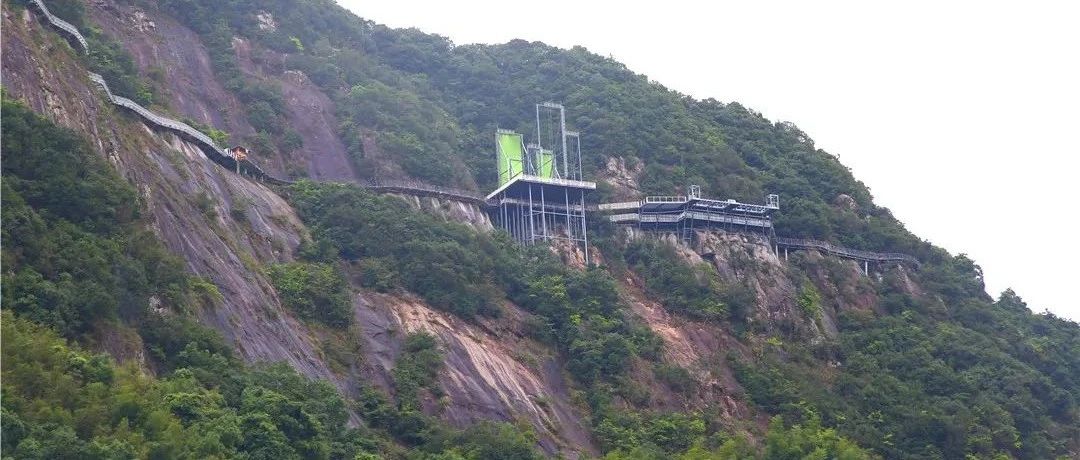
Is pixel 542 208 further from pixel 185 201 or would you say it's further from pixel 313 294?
pixel 185 201

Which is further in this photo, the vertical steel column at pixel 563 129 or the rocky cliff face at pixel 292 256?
the vertical steel column at pixel 563 129

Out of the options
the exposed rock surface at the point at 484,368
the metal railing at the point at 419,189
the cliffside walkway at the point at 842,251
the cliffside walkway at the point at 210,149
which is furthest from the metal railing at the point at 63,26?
the cliffside walkway at the point at 842,251

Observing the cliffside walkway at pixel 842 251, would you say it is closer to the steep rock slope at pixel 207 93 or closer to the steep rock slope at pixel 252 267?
the steep rock slope at pixel 252 267

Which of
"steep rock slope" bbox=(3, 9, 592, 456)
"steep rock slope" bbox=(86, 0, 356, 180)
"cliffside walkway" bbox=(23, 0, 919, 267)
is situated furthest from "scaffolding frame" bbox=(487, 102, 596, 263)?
"steep rock slope" bbox=(3, 9, 592, 456)

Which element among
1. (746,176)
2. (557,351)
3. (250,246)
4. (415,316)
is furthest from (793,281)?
(250,246)

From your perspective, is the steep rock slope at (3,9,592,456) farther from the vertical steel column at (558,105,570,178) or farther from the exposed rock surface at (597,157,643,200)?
the exposed rock surface at (597,157,643,200)

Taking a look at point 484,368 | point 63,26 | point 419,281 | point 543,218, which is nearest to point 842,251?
point 543,218
